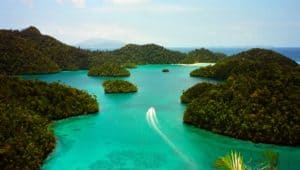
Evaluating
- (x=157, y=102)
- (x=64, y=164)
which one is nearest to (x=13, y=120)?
(x=64, y=164)

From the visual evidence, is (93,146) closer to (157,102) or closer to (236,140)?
(236,140)

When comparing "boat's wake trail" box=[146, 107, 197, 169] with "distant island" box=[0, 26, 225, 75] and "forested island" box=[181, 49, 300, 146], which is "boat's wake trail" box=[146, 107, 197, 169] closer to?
"forested island" box=[181, 49, 300, 146]

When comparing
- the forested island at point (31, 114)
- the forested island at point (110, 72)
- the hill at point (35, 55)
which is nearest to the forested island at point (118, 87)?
the forested island at point (31, 114)

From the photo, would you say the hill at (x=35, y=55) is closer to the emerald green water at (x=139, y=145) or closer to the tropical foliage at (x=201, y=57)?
the tropical foliage at (x=201, y=57)

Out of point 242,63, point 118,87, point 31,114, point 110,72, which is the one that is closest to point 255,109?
point 31,114

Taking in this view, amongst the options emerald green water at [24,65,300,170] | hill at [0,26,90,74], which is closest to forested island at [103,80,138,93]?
emerald green water at [24,65,300,170]
